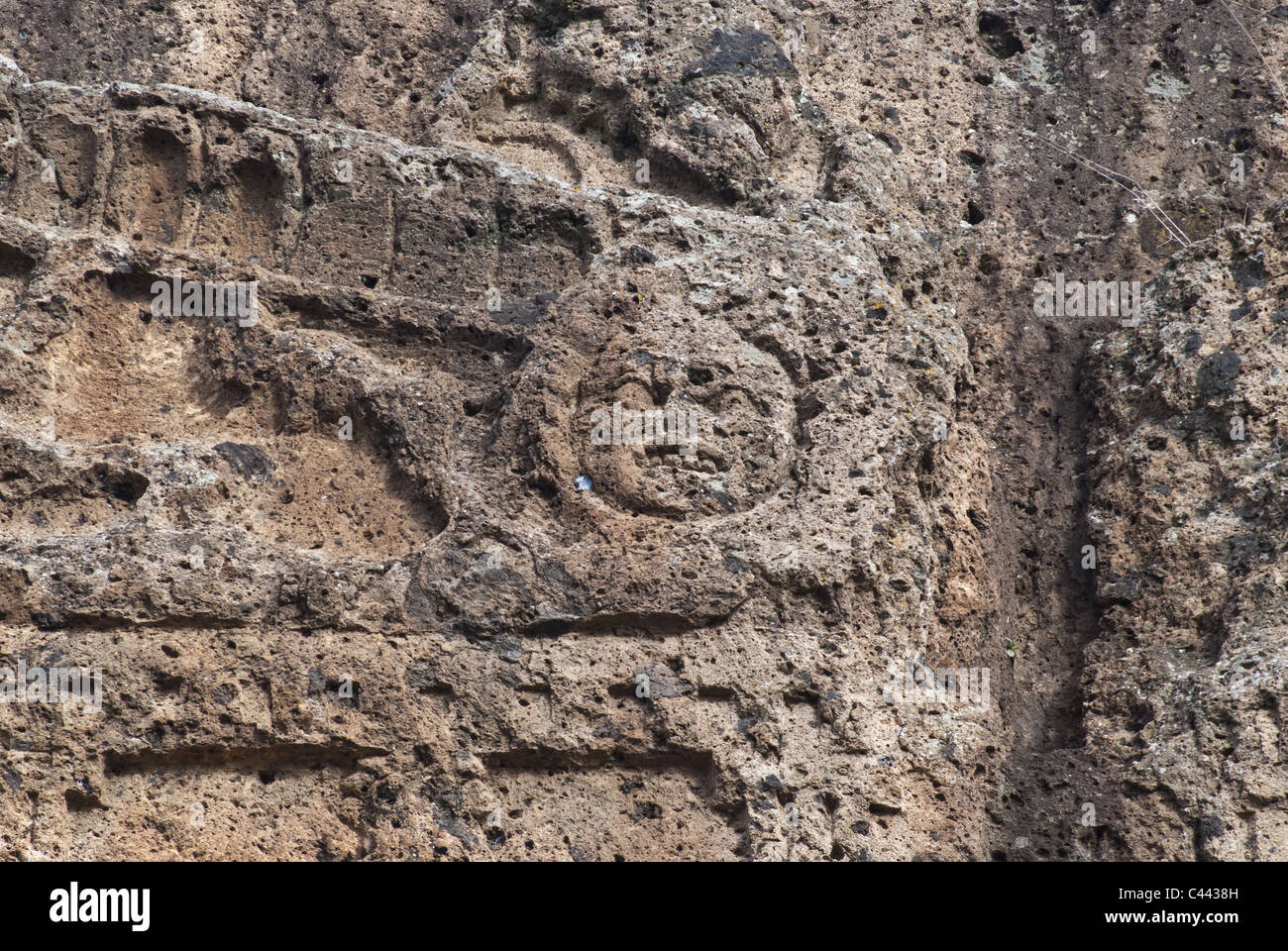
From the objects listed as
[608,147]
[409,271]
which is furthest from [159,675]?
[608,147]

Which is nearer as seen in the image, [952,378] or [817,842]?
[817,842]

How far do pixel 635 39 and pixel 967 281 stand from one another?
165 centimetres

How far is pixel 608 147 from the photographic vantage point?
5758mm

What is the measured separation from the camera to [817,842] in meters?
4.34

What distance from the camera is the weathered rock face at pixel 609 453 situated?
441cm

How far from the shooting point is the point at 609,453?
190 inches

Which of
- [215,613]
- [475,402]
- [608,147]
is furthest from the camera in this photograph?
[608,147]

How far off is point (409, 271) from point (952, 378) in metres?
2.02

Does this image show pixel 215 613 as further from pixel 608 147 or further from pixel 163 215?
pixel 608 147

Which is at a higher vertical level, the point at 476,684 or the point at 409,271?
the point at 409,271

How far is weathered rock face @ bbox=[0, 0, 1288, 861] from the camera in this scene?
4.41 m
